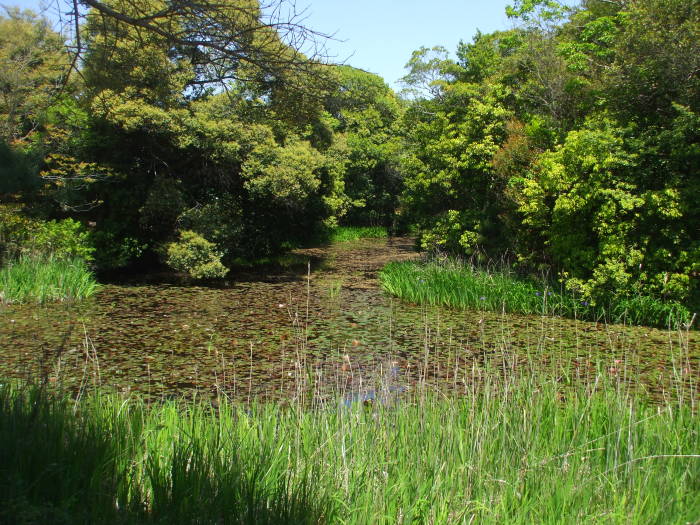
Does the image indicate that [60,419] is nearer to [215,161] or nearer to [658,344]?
[658,344]

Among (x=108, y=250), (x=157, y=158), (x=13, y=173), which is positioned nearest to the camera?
(x=13, y=173)

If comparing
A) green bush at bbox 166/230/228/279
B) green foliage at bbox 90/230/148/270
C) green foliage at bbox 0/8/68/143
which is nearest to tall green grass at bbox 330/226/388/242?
green foliage at bbox 90/230/148/270

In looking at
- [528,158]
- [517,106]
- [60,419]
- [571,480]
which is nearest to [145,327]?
[60,419]

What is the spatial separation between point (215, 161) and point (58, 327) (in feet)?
22.9

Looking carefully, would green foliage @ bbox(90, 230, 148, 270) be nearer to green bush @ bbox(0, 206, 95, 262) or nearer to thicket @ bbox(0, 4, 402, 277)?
thicket @ bbox(0, 4, 402, 277)

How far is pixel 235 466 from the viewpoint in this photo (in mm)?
2631

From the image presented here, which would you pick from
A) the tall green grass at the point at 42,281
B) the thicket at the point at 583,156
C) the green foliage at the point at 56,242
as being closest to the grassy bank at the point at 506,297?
the thicket at the point at 583,156

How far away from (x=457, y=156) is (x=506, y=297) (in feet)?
14.5

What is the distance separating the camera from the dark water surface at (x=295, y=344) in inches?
189

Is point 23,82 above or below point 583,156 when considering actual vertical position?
above

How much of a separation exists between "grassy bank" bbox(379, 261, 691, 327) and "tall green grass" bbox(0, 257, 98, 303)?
550cm

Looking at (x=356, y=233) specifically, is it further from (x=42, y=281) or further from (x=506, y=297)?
(x=42, y=281)

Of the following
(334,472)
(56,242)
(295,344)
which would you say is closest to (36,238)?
(56,242)

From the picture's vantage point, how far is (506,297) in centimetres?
906
